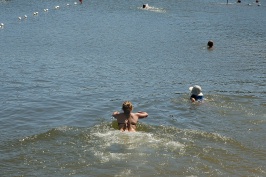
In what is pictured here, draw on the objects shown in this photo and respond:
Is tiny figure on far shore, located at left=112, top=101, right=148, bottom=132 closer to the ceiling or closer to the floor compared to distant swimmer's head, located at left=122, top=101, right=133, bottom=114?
closer to the floor

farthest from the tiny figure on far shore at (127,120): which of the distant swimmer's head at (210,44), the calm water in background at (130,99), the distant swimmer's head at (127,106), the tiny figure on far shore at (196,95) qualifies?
the distant swimmer's head at (210,44)

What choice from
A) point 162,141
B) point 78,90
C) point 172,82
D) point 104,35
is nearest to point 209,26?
point 104,35

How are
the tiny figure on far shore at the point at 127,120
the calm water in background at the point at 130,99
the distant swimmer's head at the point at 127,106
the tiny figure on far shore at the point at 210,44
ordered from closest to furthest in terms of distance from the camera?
the calm water in background at the point at 130,99 < the distant swimmer's head at the point at 127,106 < the tiny figure on far shore at the point at 127,120 < the tiny figure on far shore at the point at 210,44

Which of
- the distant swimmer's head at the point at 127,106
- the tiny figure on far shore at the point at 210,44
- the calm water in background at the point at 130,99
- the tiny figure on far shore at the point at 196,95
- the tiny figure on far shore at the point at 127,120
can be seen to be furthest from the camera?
the tiny figure on far shore at the point at 210,44

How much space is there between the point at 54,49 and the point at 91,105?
1197cm

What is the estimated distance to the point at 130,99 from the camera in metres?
17.1

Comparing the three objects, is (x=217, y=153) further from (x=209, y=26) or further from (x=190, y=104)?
(x=209, y=26)

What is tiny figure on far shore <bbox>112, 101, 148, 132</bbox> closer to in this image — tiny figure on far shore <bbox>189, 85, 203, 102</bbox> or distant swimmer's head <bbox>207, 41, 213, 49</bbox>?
tiny figure on far shore <bbox>189, 85, 203, 102</bbox>

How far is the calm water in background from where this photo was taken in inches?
437

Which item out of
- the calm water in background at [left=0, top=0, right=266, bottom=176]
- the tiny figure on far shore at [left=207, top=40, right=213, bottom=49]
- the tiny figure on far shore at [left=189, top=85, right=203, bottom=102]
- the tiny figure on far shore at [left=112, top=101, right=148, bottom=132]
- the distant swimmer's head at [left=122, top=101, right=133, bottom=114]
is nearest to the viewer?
the calm water in background at [left=0, top=0, right=266, bottom=176]

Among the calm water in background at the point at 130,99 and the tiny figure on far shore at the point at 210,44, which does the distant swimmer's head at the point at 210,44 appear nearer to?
the tiny figure on far shore at the point at 210,44

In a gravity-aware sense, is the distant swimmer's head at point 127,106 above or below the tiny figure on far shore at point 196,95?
above

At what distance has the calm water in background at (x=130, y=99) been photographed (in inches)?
437

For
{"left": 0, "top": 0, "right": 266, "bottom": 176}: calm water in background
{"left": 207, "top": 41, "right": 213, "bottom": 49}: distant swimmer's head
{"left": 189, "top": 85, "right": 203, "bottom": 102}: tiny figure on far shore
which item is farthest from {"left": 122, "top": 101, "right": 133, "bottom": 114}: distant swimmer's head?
{"left": 207, "top": 41, "right": 213, "bottom": 49}: distant swimmer's head
